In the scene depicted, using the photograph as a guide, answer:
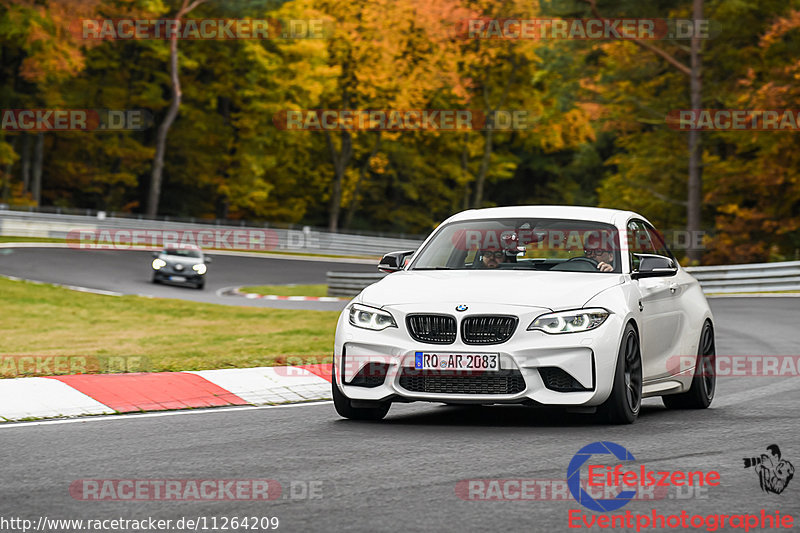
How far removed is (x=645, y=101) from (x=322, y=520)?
4185cm

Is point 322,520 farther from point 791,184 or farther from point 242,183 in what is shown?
point 242,183

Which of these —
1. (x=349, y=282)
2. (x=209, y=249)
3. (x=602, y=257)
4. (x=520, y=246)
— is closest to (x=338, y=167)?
(x=209, y=249)

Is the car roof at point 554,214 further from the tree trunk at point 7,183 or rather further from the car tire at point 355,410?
the tree trunk at point 7,183

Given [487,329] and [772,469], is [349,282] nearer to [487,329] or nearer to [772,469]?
[487,329]

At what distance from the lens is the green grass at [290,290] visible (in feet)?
→ 122

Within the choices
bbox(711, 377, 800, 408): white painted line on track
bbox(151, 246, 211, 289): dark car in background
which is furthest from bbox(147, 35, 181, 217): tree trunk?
bbox(711, 377, 800, 408): white painted line on track

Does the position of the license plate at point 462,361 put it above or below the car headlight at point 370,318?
below

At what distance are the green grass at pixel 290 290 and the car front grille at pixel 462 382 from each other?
27.6 metres

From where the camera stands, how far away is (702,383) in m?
10.5

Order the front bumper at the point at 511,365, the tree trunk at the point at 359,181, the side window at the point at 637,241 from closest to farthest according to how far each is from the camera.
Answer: the front bumper at the point at 511,365
the side window at the point at 637,241
the tree trunk at the point at 359,181

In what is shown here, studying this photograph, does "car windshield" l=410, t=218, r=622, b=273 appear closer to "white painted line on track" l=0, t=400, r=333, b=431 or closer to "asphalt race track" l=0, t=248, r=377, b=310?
"white painted line on track" l=0, t=400, r=333, b=431

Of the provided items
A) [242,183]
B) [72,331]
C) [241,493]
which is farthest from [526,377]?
[242,183]

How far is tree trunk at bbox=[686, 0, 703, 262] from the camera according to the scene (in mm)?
41250

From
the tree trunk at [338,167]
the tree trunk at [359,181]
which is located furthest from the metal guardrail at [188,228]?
the tree trunk at [359,181]
